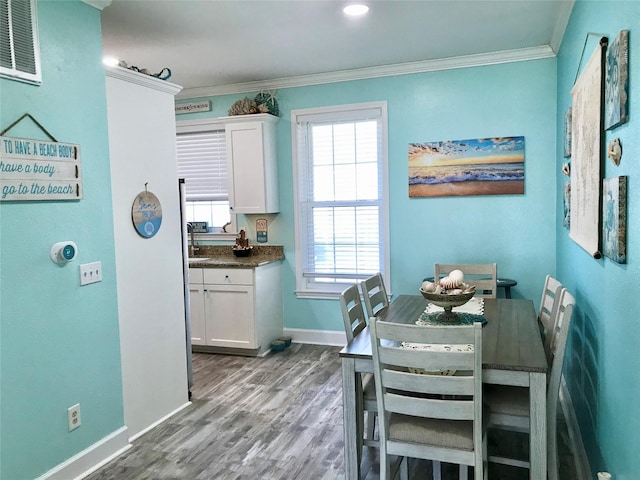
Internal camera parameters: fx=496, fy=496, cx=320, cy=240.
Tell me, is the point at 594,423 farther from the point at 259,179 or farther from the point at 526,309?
the point at 259,179

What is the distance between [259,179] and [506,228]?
89.4 inches

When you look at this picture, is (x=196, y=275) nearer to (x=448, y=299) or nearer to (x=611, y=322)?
(x=448, y=299)

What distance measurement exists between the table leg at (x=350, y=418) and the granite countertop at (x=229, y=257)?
2318mm

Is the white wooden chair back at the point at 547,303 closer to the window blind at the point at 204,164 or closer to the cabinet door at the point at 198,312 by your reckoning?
the cabinet door at the point at 198,312

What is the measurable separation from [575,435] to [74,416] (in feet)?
8.77

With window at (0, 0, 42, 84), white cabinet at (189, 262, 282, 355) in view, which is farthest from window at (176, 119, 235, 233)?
window at (0, 0, 42, 84)

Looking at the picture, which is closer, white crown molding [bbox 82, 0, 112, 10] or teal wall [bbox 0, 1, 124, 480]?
teal wall [bbox 0, 1, 124, 480]

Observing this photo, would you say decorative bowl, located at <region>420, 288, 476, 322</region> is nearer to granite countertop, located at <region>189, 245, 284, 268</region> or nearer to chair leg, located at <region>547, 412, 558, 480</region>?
chair leg, located at <region>547, 412, 558, 480</region>

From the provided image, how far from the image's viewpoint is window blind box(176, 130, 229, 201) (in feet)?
16.8

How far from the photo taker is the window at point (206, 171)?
5.11 metres

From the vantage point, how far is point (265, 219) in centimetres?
500

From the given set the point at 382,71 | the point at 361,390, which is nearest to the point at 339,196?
the point at 382,71

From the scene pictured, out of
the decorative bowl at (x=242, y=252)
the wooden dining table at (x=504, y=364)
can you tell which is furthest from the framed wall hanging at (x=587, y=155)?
the decorative bowl at (x=242, y=252)

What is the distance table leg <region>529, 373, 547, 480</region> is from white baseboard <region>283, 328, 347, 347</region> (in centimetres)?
282
